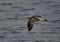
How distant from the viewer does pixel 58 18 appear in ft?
72.6

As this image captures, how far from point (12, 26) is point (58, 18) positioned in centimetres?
287

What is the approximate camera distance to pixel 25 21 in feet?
67.9

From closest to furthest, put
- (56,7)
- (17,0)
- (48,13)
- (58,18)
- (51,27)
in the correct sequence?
1. (51,27)
2. (58,18)
3. (48,13)
4. (56,7)
5. (17,0)

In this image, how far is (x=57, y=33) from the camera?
19.1 metres

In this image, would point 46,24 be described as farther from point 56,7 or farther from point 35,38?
point 56,7

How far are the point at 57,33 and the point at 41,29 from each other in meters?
1.31

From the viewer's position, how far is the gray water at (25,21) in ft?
61.0

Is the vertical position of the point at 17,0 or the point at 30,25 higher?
the point at 30,25

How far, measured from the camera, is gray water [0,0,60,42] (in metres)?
18.6

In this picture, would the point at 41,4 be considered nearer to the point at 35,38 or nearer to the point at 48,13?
the point at 48,13

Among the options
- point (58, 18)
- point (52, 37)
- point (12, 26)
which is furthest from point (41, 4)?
point (52, 37)

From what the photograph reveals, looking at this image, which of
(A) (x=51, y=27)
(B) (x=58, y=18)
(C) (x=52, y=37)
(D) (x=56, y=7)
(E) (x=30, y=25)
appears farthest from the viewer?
(D) (x=56, y=7)

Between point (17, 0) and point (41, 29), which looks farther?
point (17, 0)

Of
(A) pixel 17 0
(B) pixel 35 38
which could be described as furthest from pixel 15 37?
(A) pixel 17 0
